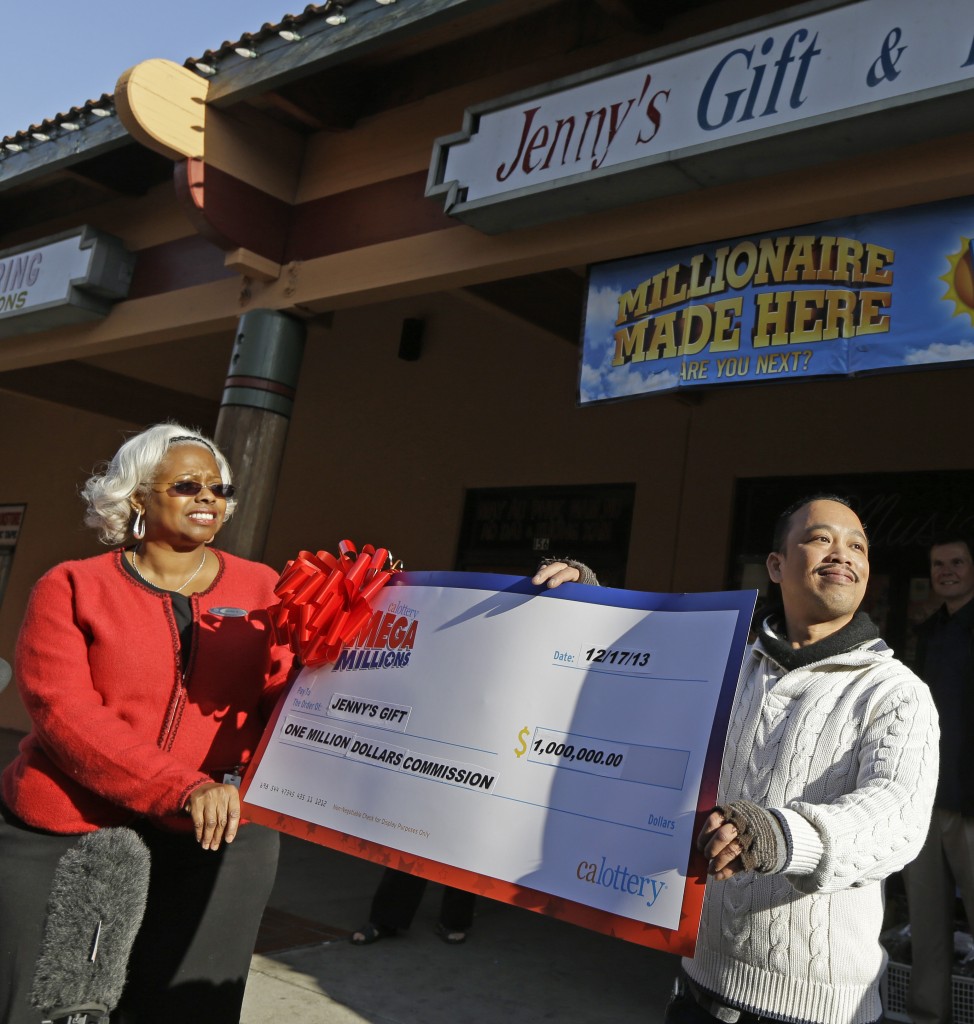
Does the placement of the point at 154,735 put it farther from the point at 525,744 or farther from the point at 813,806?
the point at 813,806

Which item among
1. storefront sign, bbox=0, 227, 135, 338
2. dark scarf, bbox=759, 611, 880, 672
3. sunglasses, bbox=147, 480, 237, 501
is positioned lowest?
dark scarf, bbox=759, 611, 880, 672

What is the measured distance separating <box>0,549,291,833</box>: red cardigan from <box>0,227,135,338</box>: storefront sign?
17.5 feet

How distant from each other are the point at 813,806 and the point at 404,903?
354cm

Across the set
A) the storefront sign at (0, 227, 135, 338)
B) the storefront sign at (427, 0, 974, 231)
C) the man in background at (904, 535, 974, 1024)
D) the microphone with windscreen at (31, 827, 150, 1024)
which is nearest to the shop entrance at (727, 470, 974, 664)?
the man in background at (904, 535, 974, 1024)

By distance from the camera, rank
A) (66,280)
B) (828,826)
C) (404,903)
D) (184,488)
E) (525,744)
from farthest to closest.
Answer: (66,280), (404,903), (184,488), (525,744), (828,826)

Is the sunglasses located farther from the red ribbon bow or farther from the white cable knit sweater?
the white cable knit sweater

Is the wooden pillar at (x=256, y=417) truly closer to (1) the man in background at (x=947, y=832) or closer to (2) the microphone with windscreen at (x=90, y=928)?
(1) the man in background at (x=947, y=832)

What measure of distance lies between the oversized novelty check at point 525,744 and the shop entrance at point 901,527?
4.43 m

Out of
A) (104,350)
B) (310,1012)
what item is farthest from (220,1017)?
(104,350)

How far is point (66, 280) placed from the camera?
23.4 ft

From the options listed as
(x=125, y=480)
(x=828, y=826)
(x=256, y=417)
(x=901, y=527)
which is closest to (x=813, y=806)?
(x=828, y=826)

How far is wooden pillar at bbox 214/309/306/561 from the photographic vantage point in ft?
19.0

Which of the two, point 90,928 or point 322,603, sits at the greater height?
point 322,603

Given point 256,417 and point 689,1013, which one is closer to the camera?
point 689,1013
